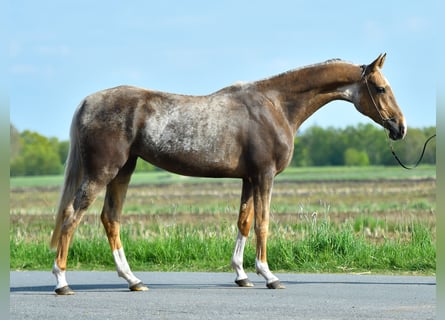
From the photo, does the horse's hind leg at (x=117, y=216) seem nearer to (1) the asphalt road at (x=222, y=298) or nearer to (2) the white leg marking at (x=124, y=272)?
(2) the white leg marking at (x=124, y=272)

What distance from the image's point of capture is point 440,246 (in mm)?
5578

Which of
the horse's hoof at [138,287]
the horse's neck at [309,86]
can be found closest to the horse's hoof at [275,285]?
the horse's hoof at [138,287]

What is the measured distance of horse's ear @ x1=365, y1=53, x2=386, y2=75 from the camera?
9961 millimetres

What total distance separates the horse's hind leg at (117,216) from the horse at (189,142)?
0.01 meters

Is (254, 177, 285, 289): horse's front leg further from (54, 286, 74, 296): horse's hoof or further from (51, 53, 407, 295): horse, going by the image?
(54, 286, 74, 296): horse's hoof

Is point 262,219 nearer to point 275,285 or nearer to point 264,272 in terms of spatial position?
point 264,272

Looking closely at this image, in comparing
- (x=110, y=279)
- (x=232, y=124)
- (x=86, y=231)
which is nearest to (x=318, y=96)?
(x=232, y=124)

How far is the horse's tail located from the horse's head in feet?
11.1

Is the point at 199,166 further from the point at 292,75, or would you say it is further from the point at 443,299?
the point at 443,299

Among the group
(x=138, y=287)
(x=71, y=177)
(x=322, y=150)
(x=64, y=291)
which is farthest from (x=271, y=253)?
(x=322, y=150)

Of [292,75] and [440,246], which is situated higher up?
[292,75]

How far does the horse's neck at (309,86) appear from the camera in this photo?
33.1 feet

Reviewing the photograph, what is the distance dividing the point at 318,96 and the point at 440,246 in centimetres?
482

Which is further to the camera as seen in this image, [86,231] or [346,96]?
[86,231]
